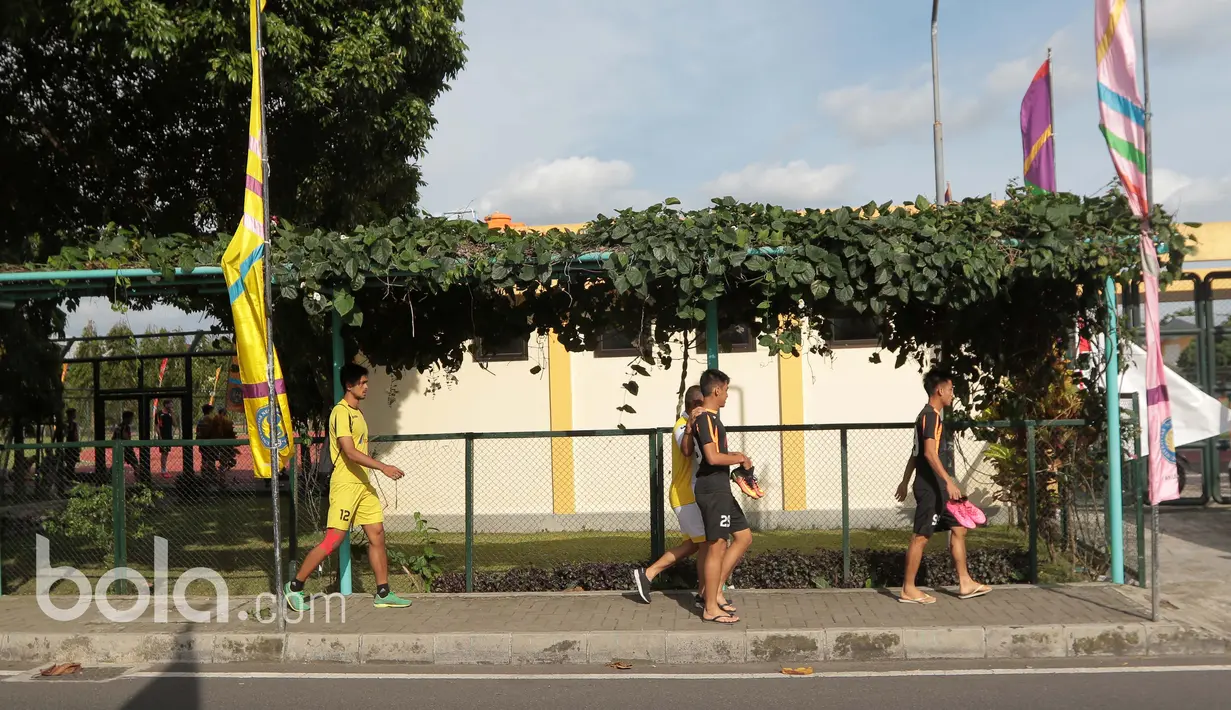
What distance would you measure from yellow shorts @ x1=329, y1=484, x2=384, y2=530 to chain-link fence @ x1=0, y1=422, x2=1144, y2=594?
85 centimetres

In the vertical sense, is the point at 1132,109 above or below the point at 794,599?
above

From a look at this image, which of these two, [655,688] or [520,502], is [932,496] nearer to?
[655,688]

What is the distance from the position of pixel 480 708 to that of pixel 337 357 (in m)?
3.63

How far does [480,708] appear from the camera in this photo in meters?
5.70

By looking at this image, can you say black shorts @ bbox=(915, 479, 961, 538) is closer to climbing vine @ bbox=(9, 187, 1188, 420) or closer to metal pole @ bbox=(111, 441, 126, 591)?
climbing vine @ bbox=(9, 187, 1188, 420)

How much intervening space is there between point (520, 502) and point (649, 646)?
7406 mm

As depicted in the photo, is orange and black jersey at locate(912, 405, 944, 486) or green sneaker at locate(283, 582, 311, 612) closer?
orange and black jersey at locate(912, 405, 944, 486)

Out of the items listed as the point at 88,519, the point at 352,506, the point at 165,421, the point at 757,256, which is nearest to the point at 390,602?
the point at 352,506

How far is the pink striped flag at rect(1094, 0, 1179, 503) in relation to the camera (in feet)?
22.2

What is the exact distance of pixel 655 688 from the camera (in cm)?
604

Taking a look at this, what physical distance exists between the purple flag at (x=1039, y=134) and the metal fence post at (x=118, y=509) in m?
8.78

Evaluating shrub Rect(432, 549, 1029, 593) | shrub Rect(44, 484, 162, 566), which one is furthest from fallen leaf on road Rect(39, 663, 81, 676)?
shrub Rect(432, 549, 1029, 593)

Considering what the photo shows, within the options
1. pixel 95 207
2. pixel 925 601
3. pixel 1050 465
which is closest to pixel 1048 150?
pixel 1050 465

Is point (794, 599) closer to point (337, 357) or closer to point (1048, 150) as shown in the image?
point (337, 357)
